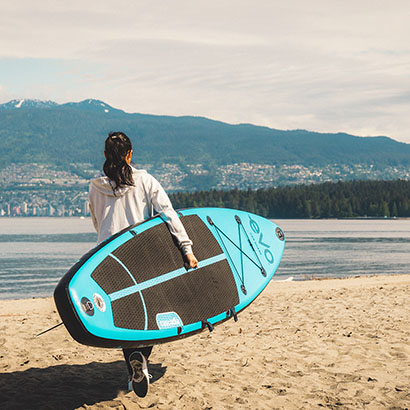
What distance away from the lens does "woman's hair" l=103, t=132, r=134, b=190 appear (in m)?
4.97

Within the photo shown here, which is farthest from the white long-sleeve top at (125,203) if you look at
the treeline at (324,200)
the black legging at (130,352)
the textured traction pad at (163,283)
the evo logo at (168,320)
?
the treeline at (324,200)

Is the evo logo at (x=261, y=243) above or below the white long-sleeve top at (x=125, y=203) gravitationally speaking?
below

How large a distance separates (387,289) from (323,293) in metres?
1.70

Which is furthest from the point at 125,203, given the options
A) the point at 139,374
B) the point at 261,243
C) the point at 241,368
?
the point at 261,243

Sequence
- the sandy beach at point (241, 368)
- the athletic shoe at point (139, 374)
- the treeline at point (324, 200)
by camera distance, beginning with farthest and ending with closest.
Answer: the treeline at point (324, 200) → the sandy beach at point (241, 368) → the athletic shoe at point (139, 374)

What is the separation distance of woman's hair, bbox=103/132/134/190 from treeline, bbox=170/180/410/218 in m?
137

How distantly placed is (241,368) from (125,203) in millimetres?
2585

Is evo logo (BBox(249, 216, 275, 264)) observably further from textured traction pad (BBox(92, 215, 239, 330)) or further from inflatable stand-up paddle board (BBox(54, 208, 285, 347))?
textured traction pad (BBox(92, 215, 239, 330))

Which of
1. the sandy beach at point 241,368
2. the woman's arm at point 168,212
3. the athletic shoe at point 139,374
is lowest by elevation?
the sandy beach at point 241,368

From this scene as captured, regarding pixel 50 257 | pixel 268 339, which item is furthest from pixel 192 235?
pixel 50 257

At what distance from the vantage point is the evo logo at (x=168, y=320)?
531 cm

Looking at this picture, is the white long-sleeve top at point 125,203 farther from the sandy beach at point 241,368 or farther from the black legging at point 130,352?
the sandy beach at point 241,368

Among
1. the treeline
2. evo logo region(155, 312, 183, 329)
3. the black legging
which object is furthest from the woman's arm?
the treeline

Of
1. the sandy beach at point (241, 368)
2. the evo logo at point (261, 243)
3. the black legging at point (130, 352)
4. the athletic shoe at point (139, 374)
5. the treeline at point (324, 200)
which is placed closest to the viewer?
the athletic shoe at point (139, 374)
